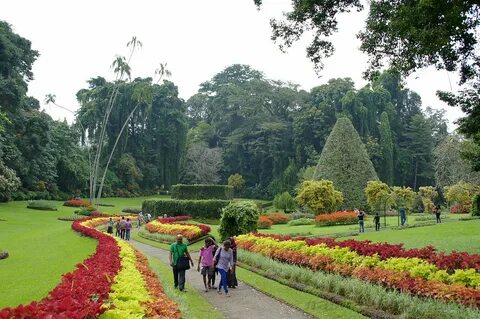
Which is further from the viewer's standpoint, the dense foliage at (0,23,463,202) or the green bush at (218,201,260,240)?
the dense foliage at (0,23,463,202)

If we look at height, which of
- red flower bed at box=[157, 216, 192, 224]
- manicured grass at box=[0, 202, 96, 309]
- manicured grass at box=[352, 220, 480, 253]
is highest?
manicured grass at box=[352, 220, 480, 253]

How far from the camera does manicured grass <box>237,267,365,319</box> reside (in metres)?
9.09

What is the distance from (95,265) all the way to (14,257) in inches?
370

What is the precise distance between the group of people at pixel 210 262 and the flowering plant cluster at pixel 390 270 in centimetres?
233

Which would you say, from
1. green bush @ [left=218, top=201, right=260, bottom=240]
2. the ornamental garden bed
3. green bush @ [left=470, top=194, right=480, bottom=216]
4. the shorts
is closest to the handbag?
the shorts

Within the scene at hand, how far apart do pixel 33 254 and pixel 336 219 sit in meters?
18.9

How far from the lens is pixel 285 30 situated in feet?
41.5

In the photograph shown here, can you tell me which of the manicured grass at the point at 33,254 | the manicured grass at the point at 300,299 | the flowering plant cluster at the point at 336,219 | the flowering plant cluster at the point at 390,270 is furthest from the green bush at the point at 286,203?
the manicured grass at the point at 300,299

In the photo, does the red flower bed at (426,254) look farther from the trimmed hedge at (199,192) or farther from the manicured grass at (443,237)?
the trimmed hedge at (199,192)

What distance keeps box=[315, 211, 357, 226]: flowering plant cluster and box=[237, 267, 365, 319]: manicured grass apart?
17.1 metres

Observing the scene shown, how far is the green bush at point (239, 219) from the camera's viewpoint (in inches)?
872

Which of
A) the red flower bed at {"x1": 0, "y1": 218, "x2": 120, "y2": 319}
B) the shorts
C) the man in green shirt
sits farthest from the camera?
the shorts

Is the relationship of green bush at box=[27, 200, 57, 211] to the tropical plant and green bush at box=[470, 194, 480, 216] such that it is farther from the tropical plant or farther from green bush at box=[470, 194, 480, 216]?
green bush at box=[470, 194, 480, 216]

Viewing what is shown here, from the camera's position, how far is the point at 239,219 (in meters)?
22.2
